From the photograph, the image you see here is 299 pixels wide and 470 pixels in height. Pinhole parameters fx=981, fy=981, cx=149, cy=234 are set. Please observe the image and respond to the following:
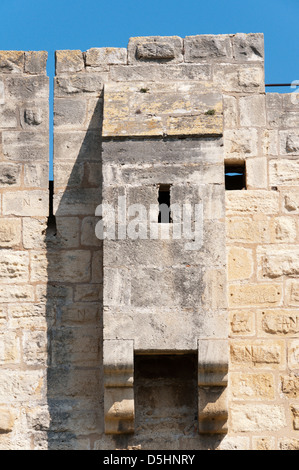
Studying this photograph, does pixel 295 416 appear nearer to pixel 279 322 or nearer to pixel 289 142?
pixel 279 322

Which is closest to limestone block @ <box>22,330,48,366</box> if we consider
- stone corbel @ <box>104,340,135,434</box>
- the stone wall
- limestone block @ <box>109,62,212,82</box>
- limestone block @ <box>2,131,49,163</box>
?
the stone wall

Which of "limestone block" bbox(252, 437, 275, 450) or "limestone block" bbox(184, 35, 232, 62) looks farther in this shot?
"limestone block" bbox(184, 35, 232, 62)

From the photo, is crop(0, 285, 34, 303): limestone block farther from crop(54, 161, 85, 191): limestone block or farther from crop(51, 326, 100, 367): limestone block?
crop(54, 161, 85, 191): limestone block

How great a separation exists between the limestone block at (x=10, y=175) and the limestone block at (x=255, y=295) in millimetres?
1728

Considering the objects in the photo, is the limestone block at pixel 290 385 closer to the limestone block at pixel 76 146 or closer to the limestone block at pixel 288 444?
the limestone block at pixel 288 444

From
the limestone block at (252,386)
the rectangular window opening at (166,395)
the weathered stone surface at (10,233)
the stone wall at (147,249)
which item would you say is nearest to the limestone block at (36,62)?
the stone wall at (147,249)

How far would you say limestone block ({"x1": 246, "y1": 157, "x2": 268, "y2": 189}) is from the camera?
7.05m

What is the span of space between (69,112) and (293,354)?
2374 millimetres

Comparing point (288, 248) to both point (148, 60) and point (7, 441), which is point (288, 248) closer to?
point (148, 60)

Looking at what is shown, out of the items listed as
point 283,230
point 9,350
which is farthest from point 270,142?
point 9,350

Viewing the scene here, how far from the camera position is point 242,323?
678 cm

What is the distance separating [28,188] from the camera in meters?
7.07

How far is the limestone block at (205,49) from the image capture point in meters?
7.21

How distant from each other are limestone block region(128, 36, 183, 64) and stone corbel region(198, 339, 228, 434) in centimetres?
217
